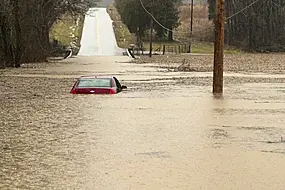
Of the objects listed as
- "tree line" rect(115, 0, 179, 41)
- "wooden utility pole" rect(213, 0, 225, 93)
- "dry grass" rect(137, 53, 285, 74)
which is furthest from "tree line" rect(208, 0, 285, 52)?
"wooden utility pole" rect(213, 0, 225, 93)

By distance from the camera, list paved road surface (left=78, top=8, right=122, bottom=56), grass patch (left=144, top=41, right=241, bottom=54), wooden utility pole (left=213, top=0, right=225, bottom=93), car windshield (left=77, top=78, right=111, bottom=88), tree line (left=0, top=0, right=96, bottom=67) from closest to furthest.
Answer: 1. car windshield (left=77, top=78, right=111, bottom=88)
2. wooden utility pole (left=213, top=0, right=225, bottom=93)
3. tree line (left=0, top=0, right=96, bottom=67)
4. paved road surface (left=78, top=8, right=122, bottom=56)
5. grass patch (left=144, top=41, right=241, bottom=54)

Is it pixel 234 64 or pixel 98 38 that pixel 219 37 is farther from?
pixel 98 38

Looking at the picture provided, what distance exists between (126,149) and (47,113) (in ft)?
23.8

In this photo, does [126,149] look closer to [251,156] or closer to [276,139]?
[251,156]

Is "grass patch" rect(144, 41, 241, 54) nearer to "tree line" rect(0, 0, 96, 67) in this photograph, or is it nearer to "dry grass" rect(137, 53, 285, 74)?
"dry grass" rect(137, 53, 285, 74)

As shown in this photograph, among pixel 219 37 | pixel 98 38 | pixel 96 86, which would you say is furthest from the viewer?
pixel 98 38

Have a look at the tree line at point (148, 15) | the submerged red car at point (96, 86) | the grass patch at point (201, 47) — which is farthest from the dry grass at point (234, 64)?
the tree line at point (148, 15)

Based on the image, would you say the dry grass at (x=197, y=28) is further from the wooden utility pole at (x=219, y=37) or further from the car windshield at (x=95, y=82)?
the car windshield at (x=95, y=82)

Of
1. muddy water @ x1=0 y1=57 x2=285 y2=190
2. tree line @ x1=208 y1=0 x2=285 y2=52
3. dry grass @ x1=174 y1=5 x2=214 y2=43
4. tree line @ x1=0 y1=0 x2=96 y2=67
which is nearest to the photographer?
muddy water @ x1=0 y1=57 x2=285 y2=190

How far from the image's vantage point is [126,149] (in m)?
13.5

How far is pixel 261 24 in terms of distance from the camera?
10469 centimetres

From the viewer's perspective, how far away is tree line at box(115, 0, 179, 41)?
10038 cm

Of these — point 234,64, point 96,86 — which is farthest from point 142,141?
point 234,64

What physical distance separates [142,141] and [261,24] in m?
92.8
